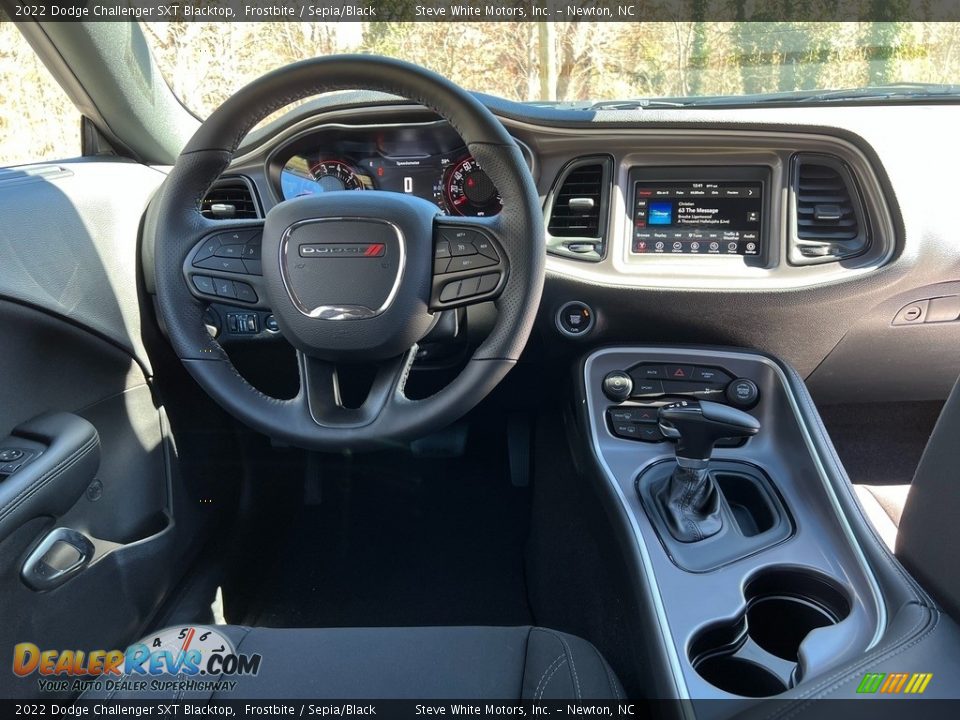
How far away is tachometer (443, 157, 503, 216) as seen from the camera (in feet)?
5.92

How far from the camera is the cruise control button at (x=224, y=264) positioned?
1337mm

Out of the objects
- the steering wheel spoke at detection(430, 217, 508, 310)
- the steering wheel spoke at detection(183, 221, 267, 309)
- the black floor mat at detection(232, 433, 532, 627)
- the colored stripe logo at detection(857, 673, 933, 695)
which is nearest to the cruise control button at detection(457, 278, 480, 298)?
the steering wheel spoke at detection(430, 217, 508, 310)

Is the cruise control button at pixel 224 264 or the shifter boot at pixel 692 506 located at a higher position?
the cruise control button at pixel 224 264

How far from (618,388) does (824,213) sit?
0.66 meters

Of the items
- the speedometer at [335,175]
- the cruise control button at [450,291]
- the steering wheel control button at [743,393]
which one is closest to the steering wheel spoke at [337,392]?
the cruise control button at [450,291]

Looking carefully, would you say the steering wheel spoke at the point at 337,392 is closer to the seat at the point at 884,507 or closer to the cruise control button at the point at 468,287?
the cruise control button at the point at 468,287

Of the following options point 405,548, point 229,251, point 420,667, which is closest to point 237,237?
point 229,251

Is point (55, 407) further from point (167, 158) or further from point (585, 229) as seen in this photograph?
point (585, 229)

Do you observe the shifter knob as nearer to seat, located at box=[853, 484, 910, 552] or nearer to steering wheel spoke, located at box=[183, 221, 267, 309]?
seat, located at box=[853, 484, 910, 552]

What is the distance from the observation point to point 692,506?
57.8 inches

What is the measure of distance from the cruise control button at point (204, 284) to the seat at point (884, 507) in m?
1.28

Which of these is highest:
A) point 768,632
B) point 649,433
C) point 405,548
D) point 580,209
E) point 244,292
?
point 580,209

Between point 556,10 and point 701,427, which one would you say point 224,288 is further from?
point 556,10

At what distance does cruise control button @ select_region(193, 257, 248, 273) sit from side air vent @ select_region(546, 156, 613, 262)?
2.54 feet
